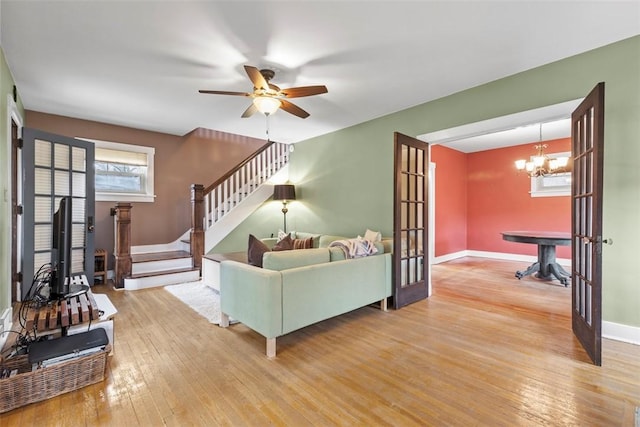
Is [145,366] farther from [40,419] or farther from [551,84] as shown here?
[551,84]

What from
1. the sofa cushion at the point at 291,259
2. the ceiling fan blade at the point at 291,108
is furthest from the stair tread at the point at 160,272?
the ceiling fan blade at the point at 291,108

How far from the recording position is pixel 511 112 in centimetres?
324

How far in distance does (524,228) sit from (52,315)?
818 cm

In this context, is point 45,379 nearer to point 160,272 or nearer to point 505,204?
point 160,272

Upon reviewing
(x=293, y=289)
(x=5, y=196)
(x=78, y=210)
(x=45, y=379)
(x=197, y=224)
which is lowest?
(x=45, y=379)

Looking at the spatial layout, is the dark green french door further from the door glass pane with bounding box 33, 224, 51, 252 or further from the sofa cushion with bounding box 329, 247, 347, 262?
the sofa cushion with bounding box 329, 247, 347, 262

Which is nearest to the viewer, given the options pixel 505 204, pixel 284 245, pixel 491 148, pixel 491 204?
pixel 284 245

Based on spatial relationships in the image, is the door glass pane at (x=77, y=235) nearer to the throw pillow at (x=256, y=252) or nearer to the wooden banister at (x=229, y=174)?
the wooden banister at (x=229, y=174)

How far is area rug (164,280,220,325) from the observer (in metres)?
3.45

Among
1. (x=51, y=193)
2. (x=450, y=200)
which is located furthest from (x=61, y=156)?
(x=450, y=200)

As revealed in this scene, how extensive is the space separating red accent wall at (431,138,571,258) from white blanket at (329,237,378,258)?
3.65 meters

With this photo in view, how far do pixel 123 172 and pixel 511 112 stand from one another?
613 cm

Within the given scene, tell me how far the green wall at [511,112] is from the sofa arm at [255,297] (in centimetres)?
244

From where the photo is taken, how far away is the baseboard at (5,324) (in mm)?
2510
